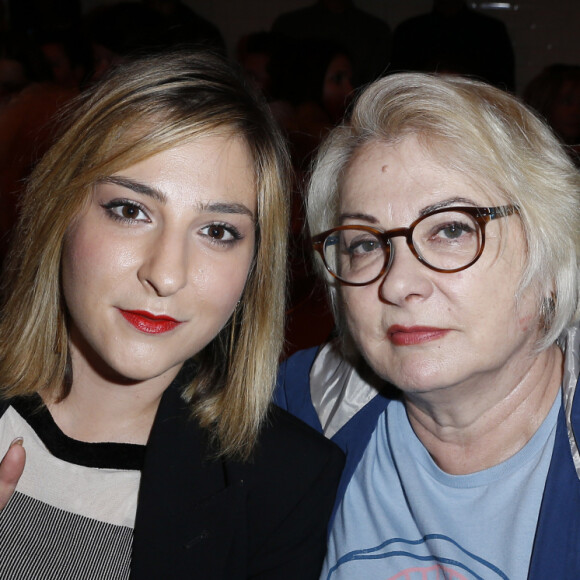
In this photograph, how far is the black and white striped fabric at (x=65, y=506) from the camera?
1.61 meters

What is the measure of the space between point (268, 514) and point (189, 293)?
61cm

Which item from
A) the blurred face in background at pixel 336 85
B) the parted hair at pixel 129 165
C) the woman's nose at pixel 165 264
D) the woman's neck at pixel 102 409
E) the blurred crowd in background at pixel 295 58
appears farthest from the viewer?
the blurred face in background at pixel 336 85

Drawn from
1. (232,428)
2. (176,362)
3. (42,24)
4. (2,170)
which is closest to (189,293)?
(176,362)

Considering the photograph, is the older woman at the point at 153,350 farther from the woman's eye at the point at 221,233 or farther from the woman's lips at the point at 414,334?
the woman's lips at the point at 414,334

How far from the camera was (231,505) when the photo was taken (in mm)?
1780

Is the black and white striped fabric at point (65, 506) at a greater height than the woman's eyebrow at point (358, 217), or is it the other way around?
the woman's eyebrow at point (358, 217)

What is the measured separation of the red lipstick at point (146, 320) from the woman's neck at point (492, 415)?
644mm

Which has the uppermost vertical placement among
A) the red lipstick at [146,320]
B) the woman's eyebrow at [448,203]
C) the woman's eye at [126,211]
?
the woman's eyebrow at [448,203]

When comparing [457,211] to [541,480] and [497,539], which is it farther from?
[497,539]

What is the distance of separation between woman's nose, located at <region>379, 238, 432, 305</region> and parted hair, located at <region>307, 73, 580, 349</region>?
22 centimetres

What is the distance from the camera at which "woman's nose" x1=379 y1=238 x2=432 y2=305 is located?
1.62 metres

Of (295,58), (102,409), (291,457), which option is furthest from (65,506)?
(295,58)

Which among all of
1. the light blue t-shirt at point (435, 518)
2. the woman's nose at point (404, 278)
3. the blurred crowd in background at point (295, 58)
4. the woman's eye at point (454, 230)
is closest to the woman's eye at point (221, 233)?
the woman's nose at point (404, 278)

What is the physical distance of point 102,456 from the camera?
1757mm
